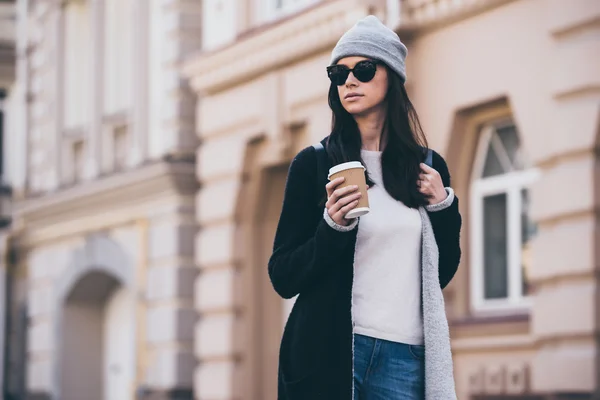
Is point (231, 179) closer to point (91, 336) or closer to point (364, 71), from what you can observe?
point (91, 336)

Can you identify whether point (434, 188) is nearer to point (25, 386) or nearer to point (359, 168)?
point (359, 168)

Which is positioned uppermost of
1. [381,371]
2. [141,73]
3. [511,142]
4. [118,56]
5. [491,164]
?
[118,56]

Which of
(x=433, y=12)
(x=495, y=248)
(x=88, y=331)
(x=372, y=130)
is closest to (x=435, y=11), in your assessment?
(x=433, y=12)

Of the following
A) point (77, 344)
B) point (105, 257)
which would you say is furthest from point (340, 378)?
A: point (77, 344)

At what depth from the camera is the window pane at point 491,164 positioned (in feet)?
40.7

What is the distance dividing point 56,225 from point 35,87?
2445 millimetres

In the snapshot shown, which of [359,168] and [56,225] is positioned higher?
[56,225]

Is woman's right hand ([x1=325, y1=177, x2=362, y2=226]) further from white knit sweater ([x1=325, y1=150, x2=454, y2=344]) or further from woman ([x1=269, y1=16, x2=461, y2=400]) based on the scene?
white knit sweater ([x1=325, y1=150, x2=454, y2=344])

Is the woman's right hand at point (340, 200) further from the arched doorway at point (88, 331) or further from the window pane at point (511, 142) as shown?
the arched doorway at point (88, 331)

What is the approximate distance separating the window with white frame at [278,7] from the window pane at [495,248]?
3.45 meters

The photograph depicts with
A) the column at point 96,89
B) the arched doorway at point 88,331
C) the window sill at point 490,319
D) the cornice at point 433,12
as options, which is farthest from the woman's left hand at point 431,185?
the arched doorway at point 88,331

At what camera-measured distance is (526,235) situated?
12.0 metres

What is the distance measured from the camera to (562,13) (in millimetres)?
10984

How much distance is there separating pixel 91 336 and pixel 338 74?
1658cm
